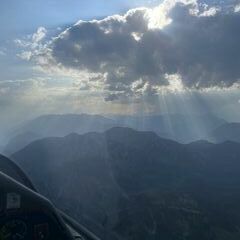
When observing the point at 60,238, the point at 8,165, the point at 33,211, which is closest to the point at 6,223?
the point at 33,211

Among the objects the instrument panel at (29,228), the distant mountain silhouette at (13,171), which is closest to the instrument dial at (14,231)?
the instrument panel at (29,228)

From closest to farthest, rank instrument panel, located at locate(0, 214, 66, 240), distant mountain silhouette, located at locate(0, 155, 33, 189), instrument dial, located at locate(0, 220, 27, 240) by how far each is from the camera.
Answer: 1. instrument dial, located at locate(0, 220, 27, 240)
2. instrument panel, located at locate(0, 214, 66, 240)
3. distant mountain silhouette, located at locate(0, 155, 33, 189)

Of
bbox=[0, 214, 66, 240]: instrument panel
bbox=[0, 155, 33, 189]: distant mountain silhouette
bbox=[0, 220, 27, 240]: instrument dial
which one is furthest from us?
bbox=[0, 155, 33, 189]: distant mountain silhouette

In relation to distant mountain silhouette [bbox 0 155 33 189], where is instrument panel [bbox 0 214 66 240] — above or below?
below

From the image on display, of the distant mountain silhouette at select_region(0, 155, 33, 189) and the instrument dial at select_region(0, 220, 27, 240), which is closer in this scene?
the instrument dial at select_region(0, 220, 27, 240)

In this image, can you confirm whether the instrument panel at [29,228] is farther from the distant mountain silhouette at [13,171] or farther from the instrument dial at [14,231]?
the distant mountain silhouette at [13,171]

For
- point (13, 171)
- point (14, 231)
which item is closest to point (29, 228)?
point (14, 231)

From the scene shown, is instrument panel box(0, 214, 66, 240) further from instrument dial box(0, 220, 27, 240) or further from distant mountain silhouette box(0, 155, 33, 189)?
distant mountain silhouette box(0, 155, 33, 189)

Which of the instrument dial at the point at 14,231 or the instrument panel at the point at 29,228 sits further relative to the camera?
the instrument panel at the point at 29,228

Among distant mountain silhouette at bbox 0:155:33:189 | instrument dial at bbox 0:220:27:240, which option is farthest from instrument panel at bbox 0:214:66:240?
distant mountain silhouette at bbox 0:155:33:189

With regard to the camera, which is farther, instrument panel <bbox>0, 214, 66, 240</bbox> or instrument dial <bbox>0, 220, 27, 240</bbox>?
instrument panel <bbox>0, 214, 66, 240</bbox>

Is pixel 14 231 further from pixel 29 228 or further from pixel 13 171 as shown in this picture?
pixel 13 171
